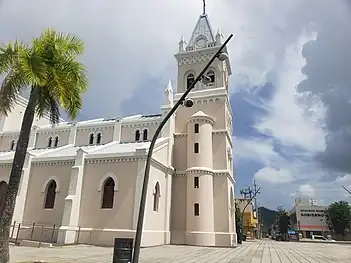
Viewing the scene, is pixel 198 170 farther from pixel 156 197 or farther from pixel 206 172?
pixel 156 197

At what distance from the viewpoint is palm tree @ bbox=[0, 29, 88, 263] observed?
1160 centimetres

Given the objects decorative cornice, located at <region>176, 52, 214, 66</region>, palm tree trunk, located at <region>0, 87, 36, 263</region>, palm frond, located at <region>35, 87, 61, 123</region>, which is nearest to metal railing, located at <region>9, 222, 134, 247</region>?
palm tree trunk, located at <region>0, 87, 36, 263</region>

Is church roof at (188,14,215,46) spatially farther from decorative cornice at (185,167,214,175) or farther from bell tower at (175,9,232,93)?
decorative cornice at (185,167,214,175)

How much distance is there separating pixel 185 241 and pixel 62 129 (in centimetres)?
1951

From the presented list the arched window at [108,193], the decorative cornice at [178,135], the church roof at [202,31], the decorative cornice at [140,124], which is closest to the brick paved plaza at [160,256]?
the arched window at [108,193]

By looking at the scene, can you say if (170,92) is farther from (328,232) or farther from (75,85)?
(328,232)

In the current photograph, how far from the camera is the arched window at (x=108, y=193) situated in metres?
24.3

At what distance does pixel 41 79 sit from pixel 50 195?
17606mm

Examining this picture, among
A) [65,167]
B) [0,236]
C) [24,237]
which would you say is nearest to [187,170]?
[65,167]

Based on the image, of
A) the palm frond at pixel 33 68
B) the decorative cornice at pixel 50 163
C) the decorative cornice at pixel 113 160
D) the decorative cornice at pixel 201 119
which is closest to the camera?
the palm frond at pixel 33 68

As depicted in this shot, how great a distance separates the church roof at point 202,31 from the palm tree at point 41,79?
26494mm

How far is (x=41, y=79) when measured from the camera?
11.8 meters

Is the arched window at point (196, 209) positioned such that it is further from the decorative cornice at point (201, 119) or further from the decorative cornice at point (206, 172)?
the decorative cornice at point (201, 119)

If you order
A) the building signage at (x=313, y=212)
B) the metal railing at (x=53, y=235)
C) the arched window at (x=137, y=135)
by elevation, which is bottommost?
the metal railing at (x=53, y=235)
